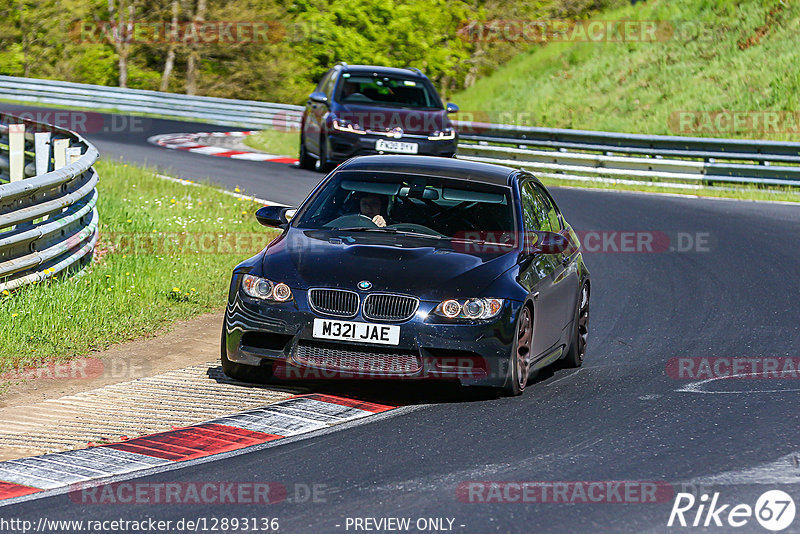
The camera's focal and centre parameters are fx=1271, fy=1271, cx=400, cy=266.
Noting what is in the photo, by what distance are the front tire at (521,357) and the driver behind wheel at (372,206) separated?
4.60ft

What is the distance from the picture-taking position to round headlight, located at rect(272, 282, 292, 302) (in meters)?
7.68

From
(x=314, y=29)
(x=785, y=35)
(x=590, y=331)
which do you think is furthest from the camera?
(x=314, y=29)

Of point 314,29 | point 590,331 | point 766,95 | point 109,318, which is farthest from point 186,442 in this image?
point 314,29

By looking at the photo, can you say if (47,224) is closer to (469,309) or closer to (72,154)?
(72,154)

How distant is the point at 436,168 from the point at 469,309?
1.79 m

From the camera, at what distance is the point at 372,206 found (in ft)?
29.0

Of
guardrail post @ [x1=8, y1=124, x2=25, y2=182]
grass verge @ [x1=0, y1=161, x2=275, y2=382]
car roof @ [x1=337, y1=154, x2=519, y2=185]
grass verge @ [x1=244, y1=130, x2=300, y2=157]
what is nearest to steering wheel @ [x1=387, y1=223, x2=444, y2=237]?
car roof @ [x1=337, y1=154, x2=519, y2=185]

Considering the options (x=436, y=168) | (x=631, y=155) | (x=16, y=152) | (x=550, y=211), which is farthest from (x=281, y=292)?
(x=631, y=155)

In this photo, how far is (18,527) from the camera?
5.06m

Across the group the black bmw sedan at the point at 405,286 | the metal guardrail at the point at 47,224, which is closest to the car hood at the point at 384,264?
the black bmw sedan at the point at 405,286

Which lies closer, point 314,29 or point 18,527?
point 18,527

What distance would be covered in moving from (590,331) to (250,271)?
3899 mm

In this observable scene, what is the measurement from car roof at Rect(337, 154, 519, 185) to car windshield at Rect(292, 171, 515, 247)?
0.07 meters

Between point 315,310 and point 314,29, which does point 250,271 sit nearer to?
point 315,310
